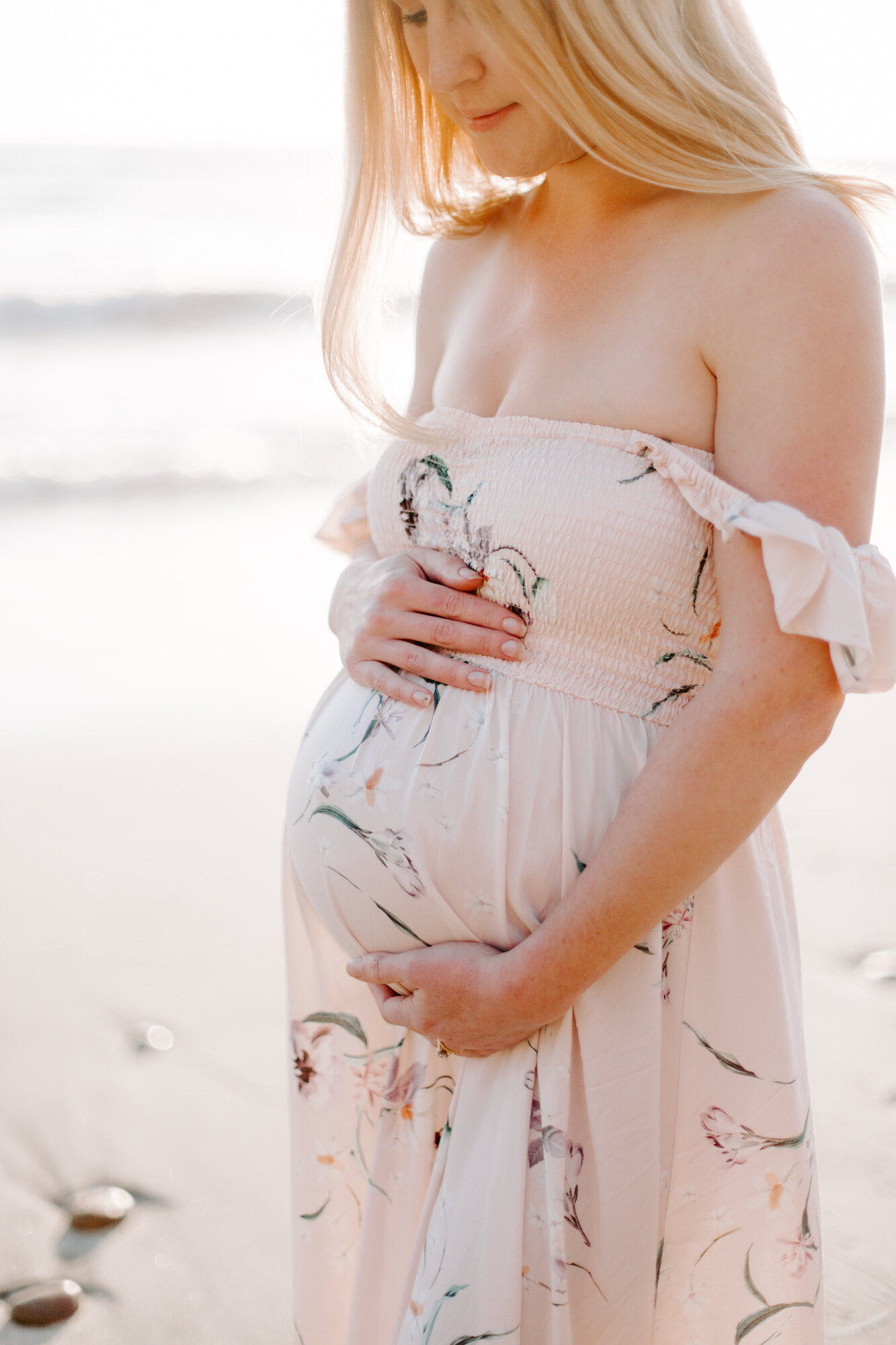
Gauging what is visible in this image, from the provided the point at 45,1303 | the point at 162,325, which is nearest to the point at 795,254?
the point at 45,1303

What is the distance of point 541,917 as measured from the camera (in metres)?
1.10

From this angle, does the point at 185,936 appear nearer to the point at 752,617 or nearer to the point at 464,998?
the point at 464,998

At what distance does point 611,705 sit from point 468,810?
182 millimetres

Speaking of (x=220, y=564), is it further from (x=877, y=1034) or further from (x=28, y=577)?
(x=877, y=1034)

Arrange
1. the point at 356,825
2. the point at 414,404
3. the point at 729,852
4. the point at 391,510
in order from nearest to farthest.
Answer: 1. the point at 729,852
2. the point at 356,825
3. the point at 391,510
4. the point at 414,404

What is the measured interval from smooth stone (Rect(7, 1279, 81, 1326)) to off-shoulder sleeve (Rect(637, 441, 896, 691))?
1586 mm

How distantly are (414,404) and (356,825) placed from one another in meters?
0.63

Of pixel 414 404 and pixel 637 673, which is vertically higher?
pixel 414 404

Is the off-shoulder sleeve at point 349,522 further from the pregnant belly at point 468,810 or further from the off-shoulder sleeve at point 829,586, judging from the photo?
the off-shoulder sleeve at point 829,586

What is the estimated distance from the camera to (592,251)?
118cm

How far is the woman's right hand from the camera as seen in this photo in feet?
3.77

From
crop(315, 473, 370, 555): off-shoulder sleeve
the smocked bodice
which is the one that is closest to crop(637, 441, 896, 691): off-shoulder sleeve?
the smocked bodice

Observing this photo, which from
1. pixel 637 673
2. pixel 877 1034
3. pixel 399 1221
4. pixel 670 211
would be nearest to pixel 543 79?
pixel 670 211

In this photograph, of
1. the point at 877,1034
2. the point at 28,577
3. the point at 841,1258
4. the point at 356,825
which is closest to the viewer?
the point at 356,825
